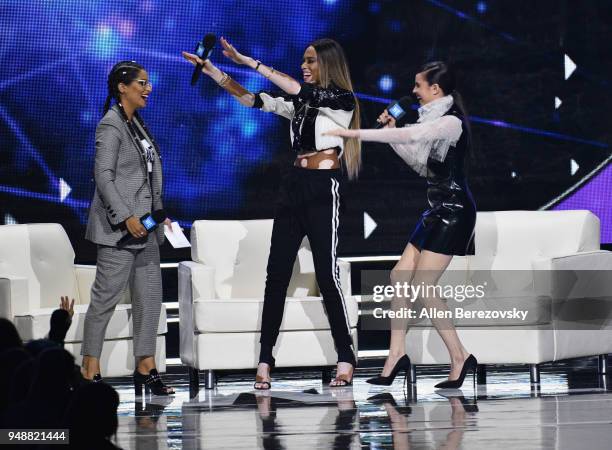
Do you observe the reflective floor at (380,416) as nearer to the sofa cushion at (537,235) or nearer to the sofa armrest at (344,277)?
the sofa armrest at (344,277)

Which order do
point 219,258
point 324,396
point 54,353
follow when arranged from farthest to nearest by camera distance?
point 219,258, point 324,396, point 54,353

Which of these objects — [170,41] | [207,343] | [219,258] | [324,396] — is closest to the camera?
[324,396]

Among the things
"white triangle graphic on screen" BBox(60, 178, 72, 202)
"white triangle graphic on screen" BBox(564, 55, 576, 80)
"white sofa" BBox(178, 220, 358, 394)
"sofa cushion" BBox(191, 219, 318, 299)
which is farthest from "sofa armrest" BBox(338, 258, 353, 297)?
"white triangle graphic on screen" BBox(564, 55, 576, 80)

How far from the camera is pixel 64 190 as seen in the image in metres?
7.56

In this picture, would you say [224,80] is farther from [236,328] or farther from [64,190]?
[64,190]

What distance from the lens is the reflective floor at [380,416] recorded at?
3.96 metres

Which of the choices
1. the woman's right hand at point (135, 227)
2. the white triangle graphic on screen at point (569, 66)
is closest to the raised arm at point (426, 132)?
the woman's right hand at point (135, 227)

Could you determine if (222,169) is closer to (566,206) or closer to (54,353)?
(566,206)

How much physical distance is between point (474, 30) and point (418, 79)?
246 cm

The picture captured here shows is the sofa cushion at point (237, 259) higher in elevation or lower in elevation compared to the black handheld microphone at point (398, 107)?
lower

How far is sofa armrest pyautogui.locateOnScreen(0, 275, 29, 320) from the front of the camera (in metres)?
5.80

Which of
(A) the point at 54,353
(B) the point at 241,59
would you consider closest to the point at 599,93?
(B) the point at 241,59

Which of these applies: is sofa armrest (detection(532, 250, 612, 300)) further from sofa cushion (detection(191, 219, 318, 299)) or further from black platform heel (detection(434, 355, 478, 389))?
sofa cushion (detection(191, 219, 318, 299))

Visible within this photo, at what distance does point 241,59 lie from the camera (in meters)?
5.62
